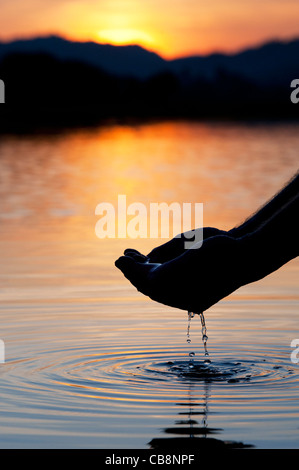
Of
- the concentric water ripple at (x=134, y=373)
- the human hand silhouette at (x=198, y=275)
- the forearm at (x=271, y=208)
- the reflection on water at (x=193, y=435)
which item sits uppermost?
the forearm at (x=271, y=208)

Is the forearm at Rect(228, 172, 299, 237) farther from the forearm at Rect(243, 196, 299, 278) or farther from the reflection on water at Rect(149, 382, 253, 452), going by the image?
the reflection on water at Rect(149, 382, 253, 452)

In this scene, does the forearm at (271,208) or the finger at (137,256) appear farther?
the finger at (137,256)

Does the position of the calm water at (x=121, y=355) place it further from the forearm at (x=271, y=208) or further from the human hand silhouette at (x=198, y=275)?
the forearm at (x=271, y=208)

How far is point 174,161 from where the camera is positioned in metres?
55.7

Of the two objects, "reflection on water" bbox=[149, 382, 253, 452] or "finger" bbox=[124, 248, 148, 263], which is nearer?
"reflection on water" bbox=[149, 382, 253, 452]

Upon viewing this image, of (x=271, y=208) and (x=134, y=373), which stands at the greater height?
(x=271, y=208)

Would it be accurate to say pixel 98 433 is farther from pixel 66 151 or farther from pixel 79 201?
pixel 66 151

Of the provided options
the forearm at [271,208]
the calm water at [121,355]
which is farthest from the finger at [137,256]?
the calm water at [121,355]

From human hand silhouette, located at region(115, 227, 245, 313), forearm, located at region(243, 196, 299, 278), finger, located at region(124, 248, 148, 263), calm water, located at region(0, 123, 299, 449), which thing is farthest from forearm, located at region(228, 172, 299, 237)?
calm water, located at region(0, 123, 299, 449)

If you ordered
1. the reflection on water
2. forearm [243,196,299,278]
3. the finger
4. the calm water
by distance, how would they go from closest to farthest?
the reflection on water
forearm [243,196,299,278]
the calm water
the finger

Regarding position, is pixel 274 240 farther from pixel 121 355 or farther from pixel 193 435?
pixel 121 355

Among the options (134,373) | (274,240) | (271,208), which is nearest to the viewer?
(274,240)

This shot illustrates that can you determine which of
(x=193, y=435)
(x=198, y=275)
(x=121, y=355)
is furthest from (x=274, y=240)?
(x=121, y=355)

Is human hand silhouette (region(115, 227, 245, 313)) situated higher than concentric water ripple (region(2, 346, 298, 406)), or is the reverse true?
human hand silhouette (region(115, 227, 245, 313))
